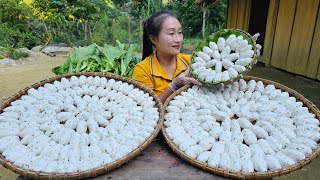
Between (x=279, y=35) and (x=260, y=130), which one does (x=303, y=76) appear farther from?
(x=260, y=130)

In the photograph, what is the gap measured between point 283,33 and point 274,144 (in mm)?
5198

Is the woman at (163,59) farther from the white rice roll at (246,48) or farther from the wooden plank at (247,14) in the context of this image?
the wooden plank at (247,14)

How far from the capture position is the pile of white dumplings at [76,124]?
4.33ft

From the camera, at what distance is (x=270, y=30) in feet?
20.3

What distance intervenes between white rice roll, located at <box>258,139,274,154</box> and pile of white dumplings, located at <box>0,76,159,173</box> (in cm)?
60

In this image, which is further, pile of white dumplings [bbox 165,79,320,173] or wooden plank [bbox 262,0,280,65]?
wooden plank [bbox 262,0,280,65]

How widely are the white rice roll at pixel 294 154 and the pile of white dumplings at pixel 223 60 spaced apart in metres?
0.57

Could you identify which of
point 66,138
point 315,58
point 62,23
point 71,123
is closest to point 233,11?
point 315,58

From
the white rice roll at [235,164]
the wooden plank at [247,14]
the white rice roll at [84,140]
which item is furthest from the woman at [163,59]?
the wooden plank at [247,14]

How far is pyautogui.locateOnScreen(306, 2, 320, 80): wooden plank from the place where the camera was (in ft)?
16.3

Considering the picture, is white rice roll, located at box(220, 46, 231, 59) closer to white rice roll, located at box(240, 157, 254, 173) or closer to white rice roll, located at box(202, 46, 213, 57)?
white rice roll, located at box(202, 46, 213, 57)

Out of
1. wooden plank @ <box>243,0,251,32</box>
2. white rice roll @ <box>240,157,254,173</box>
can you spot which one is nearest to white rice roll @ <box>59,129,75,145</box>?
white rice roll @ <box>240,157,254,173</box>

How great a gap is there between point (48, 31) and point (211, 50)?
9778 millimetres

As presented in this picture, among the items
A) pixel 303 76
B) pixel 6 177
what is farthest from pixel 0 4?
pixel 303 76
